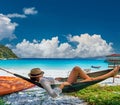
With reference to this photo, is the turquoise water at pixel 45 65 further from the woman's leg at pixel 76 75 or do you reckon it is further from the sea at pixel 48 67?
the woman's leg at pixel 76 75

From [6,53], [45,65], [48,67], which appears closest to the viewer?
[48,67]

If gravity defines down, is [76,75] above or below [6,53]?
below

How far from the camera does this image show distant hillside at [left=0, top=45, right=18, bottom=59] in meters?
70.7

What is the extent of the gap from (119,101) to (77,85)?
5.75ft

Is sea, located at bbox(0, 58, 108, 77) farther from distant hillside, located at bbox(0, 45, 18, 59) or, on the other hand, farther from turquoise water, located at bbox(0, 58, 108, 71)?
distant hillside, located at bbox(0, 45, 18, 59)

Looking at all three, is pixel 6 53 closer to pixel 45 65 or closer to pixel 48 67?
pixel 45 65

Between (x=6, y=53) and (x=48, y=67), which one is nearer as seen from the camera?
(x=48, y=67)

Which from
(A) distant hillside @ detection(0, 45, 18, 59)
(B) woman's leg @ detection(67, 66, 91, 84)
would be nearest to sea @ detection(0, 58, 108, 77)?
(A) distant hillside @ detection(0, 45, 18, 59)

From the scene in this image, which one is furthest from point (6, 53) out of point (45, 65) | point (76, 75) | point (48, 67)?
point (76, 75)

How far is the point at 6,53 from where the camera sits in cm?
7494

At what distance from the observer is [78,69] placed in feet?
24.2

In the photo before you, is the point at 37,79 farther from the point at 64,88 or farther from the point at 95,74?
the point at 95,74

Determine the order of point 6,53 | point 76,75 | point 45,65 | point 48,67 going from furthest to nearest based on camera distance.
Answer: point 6,53 < point 45,65 < point 48,67 < point 76,75

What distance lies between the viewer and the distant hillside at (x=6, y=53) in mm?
70675
